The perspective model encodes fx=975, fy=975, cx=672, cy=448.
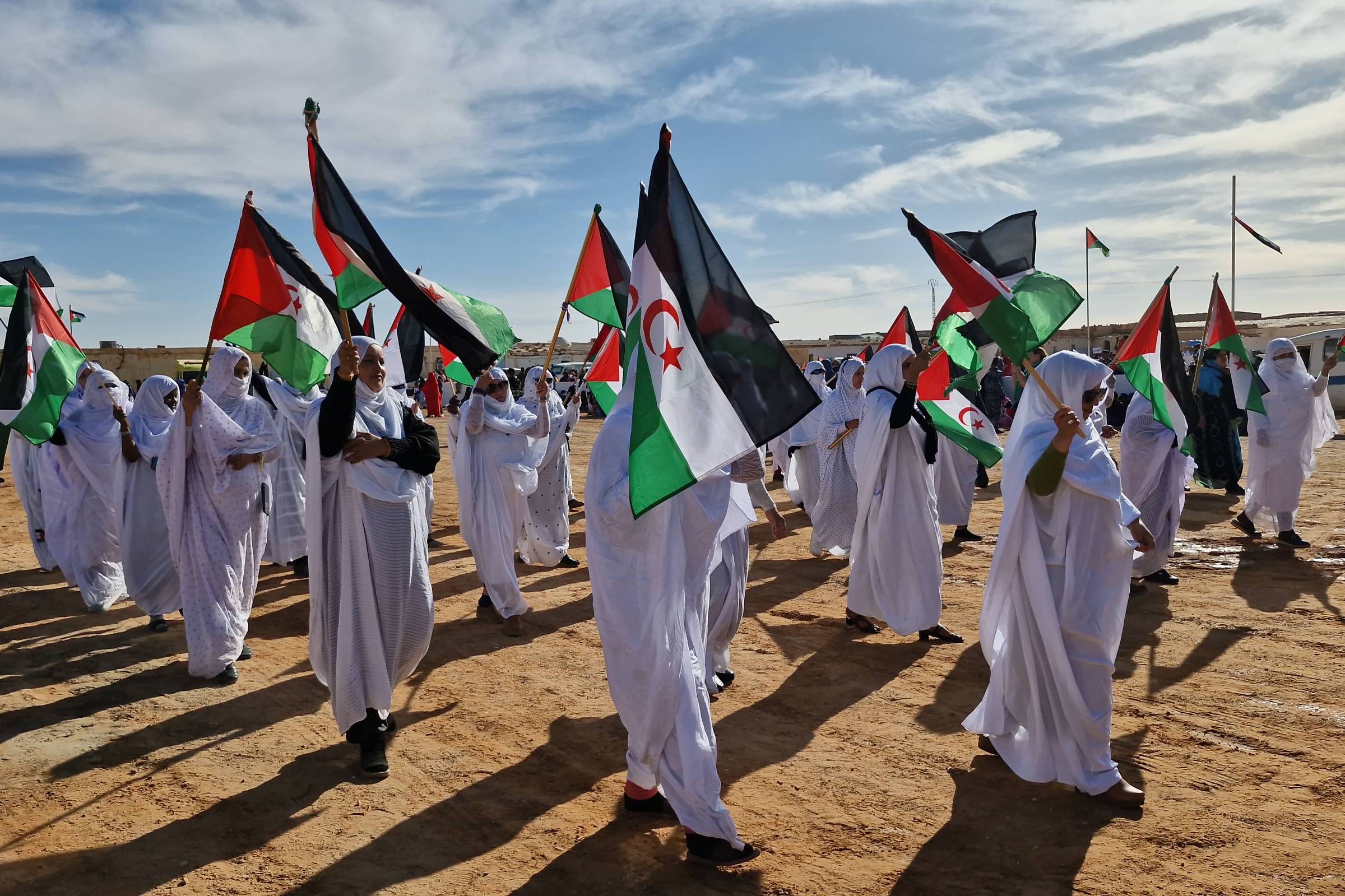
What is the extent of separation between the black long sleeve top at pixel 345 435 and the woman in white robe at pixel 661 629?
1.13 m

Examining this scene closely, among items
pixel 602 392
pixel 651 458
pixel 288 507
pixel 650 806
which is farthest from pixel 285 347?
pixel 288 507

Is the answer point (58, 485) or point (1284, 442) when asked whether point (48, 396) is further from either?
point (1284, 442)

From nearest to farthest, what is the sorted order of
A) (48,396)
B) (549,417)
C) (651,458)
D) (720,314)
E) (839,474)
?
(651,458) → (720,314) → (48,396) → (549,417) → (839,474)

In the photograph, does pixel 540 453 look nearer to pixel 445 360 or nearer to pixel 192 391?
pixel 445 360

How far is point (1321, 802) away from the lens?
4.27 meters

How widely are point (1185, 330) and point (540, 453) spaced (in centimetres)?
4520

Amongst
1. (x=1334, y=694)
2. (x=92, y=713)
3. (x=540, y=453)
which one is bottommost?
(x=1334, y=694)

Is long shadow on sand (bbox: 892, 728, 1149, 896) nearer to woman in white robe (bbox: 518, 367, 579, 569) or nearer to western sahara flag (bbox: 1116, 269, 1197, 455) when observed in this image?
western sahara flag (bbox: 1116, 269, 1197, 455)

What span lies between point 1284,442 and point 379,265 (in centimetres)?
932

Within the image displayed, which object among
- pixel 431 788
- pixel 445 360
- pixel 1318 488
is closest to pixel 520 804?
pixel 431 788

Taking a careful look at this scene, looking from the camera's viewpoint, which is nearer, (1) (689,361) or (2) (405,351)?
(1) (689,361)

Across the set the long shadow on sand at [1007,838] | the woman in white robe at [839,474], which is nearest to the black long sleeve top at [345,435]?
the long shadow on sand at [1007,838]

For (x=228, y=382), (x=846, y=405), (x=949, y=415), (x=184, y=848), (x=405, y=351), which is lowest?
(x=184, y=848)

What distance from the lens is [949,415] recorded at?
7445 millimetres
